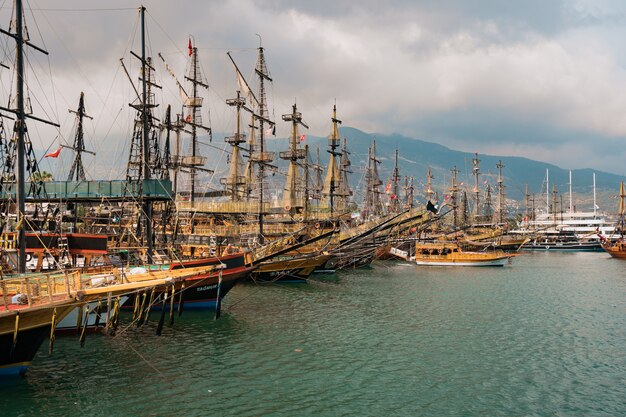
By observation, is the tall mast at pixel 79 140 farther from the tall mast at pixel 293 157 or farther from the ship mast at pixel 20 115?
the ship mast at pixel 20 115

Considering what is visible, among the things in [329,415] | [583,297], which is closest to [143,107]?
[329,415]

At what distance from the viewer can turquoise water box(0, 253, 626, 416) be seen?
1788 cm

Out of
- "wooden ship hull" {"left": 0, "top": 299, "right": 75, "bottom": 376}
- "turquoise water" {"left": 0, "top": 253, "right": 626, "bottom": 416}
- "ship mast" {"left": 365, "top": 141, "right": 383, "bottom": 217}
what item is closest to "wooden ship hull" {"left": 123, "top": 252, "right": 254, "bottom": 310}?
"turquoise water" {"left": 0, "top": 253, "right": 626, "bottom": 416}

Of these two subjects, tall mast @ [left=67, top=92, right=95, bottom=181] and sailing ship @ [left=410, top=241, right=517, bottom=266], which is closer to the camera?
tall mast @ [left=67, top=92, right=95, bottom=181]

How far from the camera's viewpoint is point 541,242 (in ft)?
480

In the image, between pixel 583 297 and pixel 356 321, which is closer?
pixel 356 321

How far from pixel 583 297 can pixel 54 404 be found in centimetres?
4268

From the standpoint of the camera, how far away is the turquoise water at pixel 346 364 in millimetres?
17875

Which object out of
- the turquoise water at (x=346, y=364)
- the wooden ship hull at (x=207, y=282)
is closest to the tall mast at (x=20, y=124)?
the turquoise water at (x=346, y=364)


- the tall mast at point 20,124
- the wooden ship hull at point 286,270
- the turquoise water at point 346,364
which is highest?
the tall mast at point 20,124

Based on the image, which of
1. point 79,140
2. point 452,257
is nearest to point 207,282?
point 79,140

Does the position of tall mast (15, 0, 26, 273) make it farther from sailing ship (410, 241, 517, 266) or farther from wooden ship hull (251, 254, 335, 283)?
sailing ship (410, 241, 517, 266)

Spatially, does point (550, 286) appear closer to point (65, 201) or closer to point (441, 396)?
point (441, 396)

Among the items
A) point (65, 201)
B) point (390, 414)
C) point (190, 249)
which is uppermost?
point (65, 201)
